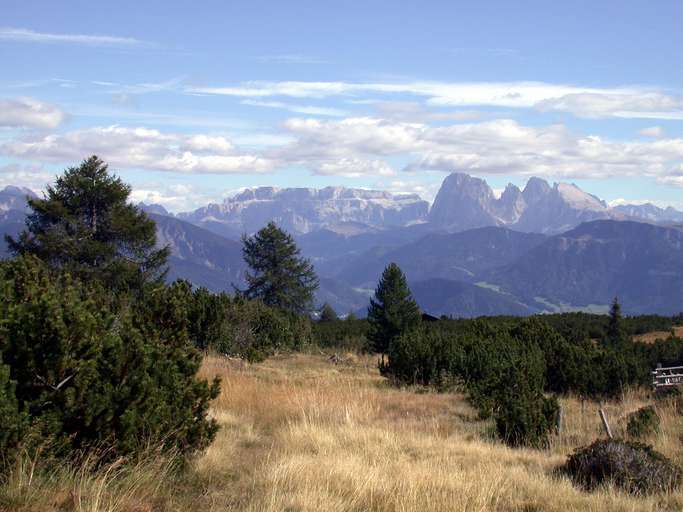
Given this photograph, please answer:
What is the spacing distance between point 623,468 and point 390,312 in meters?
28.1

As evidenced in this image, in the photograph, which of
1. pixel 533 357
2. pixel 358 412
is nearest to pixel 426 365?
pixel 533 357

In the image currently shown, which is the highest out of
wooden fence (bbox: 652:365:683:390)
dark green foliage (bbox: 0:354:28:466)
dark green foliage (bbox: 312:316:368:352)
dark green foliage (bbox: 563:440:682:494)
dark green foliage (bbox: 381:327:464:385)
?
dark green foliage (bbox: 0:354:28:466)

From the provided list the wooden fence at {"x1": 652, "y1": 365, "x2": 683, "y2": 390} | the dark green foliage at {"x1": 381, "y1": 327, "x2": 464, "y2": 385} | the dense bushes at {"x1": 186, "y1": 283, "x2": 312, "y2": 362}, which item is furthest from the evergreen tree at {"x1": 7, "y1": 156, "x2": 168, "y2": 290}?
the wooden fence at {"x1": 652, "y1": 365, "x2": 683, "y2": 390}

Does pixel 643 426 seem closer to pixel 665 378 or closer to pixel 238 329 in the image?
pixel 665 378

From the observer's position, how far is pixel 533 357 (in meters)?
15.5

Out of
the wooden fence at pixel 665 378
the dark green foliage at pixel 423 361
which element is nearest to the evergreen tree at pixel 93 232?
the dark green foliage at pixel 423 361

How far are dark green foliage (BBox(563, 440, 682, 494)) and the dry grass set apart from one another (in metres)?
0.25

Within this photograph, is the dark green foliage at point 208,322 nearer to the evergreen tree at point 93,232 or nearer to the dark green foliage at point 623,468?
the dark green foliage at point 623,468

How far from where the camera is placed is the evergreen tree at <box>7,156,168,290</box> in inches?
1342

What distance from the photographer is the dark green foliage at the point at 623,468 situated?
6281 millimetres

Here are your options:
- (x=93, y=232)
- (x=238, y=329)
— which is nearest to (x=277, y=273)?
(x=93, y=232)

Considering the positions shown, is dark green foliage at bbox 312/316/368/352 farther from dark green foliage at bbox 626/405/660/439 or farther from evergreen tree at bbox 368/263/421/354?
dark green foliage at bbox 626/405/660/439

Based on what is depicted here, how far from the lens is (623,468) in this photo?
648 centimetres

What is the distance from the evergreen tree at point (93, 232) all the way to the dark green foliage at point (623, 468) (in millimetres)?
30037
